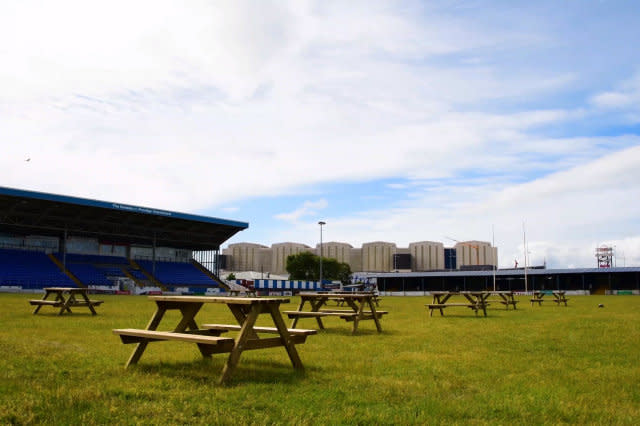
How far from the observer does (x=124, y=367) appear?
6.65 metres

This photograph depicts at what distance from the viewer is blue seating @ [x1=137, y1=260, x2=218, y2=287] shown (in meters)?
58.5

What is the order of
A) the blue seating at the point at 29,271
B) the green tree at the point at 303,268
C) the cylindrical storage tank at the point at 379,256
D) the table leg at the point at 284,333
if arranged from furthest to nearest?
1. the cylindrical storage tank at the point at 379,256
2. the green tree at the point at 303,268
3. the blue seating at the point at 29,271
4. the table leg at the point at 284,333

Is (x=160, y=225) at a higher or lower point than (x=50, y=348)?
higher

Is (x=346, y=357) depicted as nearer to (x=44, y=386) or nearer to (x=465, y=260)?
(x=44, y=386)

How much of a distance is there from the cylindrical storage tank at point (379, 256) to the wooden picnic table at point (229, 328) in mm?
149573

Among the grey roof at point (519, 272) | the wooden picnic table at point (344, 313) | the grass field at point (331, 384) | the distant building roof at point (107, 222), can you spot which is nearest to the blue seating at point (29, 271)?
the distant building roof at point (107, 222)

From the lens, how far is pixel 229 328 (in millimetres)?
7480

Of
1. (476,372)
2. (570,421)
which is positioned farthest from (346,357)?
(570,421)

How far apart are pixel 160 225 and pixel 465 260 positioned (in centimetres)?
11648

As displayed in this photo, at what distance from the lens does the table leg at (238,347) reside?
580cm

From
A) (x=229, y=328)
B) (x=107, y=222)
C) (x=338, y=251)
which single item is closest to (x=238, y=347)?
(x=229, y=328)

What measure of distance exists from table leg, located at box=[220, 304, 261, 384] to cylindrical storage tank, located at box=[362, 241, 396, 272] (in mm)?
150537

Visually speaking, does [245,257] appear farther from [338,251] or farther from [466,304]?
[466,304]

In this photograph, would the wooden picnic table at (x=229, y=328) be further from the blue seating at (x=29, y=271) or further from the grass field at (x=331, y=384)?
the blue seating at (x=29, y=271)
